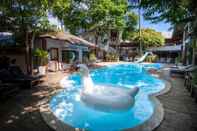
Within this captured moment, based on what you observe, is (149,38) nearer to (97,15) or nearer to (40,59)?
(97,15)

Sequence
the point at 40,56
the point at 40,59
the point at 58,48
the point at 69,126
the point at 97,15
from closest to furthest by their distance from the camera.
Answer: the point at 69,126 → the point at 40,56 → the point at 40,59 → the point at 58,48 → the point at 97,15

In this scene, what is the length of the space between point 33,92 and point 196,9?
25.0 feet

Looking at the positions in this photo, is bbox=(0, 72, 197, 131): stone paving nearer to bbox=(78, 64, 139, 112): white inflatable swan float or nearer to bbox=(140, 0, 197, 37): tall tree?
bbox=(78, 64, 139, 112): white inflatable swan float

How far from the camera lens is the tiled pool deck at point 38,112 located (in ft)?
16.3

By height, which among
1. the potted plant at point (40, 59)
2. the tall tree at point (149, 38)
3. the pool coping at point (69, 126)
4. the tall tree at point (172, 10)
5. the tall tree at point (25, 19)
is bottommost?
the pool coping at point (69, 126)

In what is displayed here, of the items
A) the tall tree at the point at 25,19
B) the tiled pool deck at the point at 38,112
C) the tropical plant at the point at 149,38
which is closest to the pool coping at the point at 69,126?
the tiled pool deck at the point at 38,112

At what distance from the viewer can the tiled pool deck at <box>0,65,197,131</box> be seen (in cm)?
497

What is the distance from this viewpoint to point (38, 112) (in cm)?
599

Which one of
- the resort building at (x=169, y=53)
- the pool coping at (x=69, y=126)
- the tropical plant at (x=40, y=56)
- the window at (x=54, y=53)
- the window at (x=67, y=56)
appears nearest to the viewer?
the pool coping at (x=69, y=126)

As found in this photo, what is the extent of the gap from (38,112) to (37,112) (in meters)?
0.03

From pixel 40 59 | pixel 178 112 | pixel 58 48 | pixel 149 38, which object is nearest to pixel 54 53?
pixel 58 48

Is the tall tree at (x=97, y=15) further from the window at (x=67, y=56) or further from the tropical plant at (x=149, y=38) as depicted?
the tropical plant at (x=149, y=38)

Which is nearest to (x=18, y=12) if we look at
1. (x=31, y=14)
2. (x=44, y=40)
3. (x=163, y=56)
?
(x=31, y=14)

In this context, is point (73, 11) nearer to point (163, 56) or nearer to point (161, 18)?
point (163, 56)
